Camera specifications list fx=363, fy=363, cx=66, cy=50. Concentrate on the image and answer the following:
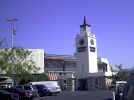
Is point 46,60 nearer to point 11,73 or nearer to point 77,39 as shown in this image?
point 77,39

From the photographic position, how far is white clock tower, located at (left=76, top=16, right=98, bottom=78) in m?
93.5

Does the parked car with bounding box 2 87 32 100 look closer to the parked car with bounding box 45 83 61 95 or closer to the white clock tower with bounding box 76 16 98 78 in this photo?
the parked car with bounding box 45 83 61 95

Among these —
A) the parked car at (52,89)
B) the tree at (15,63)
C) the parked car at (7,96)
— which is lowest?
the parked car at (7,96)

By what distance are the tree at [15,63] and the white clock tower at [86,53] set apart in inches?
946

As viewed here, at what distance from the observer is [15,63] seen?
6762 centimetres

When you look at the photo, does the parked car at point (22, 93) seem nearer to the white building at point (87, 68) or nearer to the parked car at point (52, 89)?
the parked car at point (52, 89)

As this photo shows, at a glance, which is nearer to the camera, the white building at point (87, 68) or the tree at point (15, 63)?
the tree at point (15, 63)

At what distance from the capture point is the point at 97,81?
281 feet

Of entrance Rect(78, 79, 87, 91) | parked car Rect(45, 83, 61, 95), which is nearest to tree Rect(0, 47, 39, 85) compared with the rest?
parked car Rect(45, 83, 61, 95)

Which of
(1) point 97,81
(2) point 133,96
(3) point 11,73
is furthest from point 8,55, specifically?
(2) point 133,96

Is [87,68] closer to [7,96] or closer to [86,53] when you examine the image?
[86,53]

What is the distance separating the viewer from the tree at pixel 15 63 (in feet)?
213

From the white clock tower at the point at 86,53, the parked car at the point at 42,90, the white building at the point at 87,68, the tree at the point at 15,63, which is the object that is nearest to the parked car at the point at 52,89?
the parked car at the point at 42,90

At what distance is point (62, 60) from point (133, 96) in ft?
392
